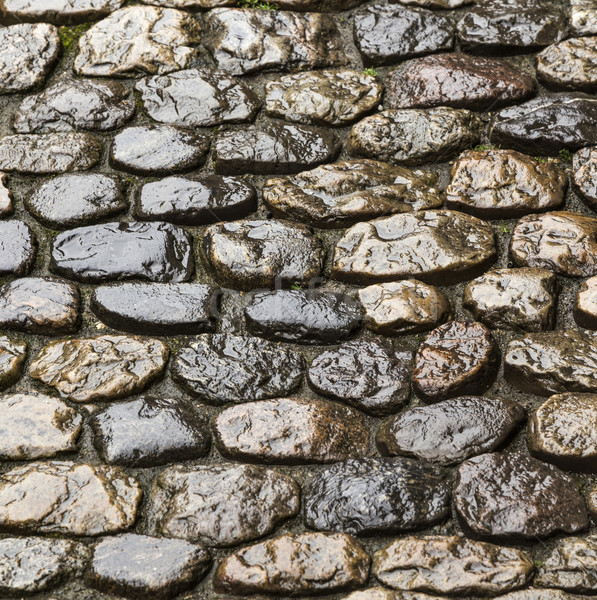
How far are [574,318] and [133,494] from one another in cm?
141

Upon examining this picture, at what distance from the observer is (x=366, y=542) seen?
1905 mm

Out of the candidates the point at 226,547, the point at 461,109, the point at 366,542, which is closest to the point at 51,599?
the point at 226,547

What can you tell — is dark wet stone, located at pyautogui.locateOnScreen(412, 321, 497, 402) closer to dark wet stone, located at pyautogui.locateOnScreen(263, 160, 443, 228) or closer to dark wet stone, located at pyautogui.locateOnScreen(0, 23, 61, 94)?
dark wet stone, located at pyautogui.locateOnScreen(263, 160, 443, 228)

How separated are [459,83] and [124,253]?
4.68 feet

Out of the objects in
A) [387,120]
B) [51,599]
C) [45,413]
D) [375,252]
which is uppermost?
[387,120]

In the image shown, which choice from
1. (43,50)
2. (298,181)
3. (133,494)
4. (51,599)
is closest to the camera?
(51,599)

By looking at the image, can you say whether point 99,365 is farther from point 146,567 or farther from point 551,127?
point 551,127

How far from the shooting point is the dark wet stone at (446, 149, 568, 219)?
2502mm

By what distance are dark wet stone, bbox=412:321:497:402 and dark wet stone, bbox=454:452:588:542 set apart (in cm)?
22

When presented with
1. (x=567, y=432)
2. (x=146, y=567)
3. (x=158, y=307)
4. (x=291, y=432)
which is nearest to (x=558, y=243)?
(x=567, y=432)

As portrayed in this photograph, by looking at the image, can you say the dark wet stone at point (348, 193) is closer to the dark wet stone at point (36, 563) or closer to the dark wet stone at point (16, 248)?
the dark wet stone at point (16, 248)

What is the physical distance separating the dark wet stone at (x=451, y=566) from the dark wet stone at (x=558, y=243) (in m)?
0.92

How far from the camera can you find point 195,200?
100 inches

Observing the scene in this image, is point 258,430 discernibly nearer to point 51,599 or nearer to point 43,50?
point 51,599
